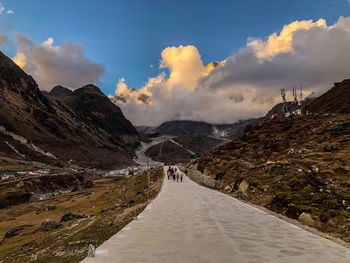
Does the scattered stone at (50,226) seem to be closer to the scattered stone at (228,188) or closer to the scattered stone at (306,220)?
the scattered stone at (228,188)

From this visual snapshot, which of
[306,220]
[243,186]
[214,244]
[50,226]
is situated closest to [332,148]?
[243,186]

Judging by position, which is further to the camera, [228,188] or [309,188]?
[228,188]

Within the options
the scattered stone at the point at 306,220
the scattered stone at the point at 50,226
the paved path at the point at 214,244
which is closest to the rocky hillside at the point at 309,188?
the scattered stone at the point at 306,220

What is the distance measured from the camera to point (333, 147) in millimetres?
34438

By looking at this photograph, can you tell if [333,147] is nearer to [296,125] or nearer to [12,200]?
[296,125]

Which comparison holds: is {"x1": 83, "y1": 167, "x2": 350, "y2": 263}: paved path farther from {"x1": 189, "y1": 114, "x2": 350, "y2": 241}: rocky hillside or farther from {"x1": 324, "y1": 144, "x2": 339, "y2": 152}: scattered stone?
{"x1": 324, "y1": 144, "x2": 339, "y2": 152}: scattered stone

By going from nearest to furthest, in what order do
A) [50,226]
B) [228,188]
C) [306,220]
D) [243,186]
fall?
1. [306,220]
2. [243,186]
3. [50,226]
4. [228,188]

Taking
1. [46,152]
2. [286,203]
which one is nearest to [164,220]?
[286,203]

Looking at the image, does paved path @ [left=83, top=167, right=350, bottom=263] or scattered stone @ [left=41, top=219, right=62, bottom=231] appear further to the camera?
scattered stone @ [left=41, top=219, right=62, bottom=231]

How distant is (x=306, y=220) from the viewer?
14.6 m

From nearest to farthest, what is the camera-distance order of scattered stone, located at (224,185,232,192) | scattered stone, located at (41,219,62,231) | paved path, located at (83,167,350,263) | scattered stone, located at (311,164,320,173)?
paved path, located at (83,167,350,263) → scattered stone, located at (311,164,320,173) → scattered stone, located at (41,219,62,231) → scattered stone, located at (224,185,232,192)

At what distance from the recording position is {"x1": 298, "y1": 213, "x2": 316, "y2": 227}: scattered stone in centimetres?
1410

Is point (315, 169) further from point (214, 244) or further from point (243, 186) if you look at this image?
point (214, 244)

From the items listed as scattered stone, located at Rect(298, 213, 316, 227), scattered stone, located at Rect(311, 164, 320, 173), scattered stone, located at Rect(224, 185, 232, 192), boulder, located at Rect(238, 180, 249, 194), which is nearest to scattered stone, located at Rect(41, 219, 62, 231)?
scattered stone, located at Rect(224, 185, 232, 192)
